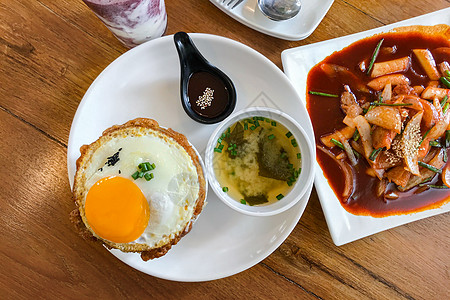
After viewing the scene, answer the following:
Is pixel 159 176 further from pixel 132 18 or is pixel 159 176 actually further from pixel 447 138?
pixel 447 138

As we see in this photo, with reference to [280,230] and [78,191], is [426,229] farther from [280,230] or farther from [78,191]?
[78,191]

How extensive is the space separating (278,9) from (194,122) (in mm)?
808

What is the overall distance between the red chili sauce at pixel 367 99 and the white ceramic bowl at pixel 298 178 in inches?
13.7

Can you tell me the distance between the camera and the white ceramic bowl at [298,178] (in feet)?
5.65

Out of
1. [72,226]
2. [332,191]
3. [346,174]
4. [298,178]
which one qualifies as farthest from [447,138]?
[72,226]

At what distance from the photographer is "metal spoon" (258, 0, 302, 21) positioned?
78.9 inches

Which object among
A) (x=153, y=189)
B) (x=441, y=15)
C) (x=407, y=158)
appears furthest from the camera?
(x=441, y=15)

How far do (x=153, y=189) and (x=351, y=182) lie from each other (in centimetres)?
118

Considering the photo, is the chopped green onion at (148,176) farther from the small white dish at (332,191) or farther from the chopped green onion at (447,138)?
the chopped green onion at (447,138)

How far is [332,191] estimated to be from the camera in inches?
80.8

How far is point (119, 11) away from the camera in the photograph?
1.55 meters

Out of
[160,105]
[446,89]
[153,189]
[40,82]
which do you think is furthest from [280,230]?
[40,82]

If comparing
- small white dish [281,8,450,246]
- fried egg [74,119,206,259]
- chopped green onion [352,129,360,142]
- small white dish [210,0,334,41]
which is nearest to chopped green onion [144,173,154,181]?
fried egg [74,119,206,259]

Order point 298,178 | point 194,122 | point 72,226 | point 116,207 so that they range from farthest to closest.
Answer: point 72,226 → point 194,122 → point 298,178 → point 116,207
